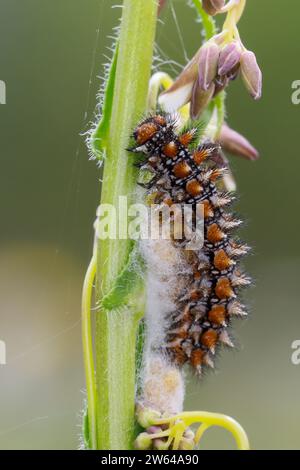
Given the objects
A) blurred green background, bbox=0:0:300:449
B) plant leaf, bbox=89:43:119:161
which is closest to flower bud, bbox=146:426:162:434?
plant leaf, bbox=89:43:119:161

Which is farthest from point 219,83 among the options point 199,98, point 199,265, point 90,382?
point 90,382

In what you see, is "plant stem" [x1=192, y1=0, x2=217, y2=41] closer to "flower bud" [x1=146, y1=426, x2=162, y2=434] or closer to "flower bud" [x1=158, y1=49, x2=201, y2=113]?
"flower bud" [x1=158, y1=49, x2=201, y2=113]

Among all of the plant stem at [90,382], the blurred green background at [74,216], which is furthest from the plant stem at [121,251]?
the blurred green background at [74,216]

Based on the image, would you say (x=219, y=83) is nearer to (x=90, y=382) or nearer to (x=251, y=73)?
(x=251, y=73)

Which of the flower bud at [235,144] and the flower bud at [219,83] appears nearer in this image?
the flower bud at [219,83]

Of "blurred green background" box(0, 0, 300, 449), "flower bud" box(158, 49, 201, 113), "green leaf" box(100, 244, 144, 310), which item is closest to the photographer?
"green leaf" box(100, 244, 144, 310)

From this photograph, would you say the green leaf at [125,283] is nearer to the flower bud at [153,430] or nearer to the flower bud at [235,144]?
the flower bud at [153,430]

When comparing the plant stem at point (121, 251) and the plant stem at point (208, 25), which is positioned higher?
the plant stem at point (208, 25)

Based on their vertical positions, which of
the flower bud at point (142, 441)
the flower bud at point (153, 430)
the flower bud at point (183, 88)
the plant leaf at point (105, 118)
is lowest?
the flower bud at point (142, 441)
